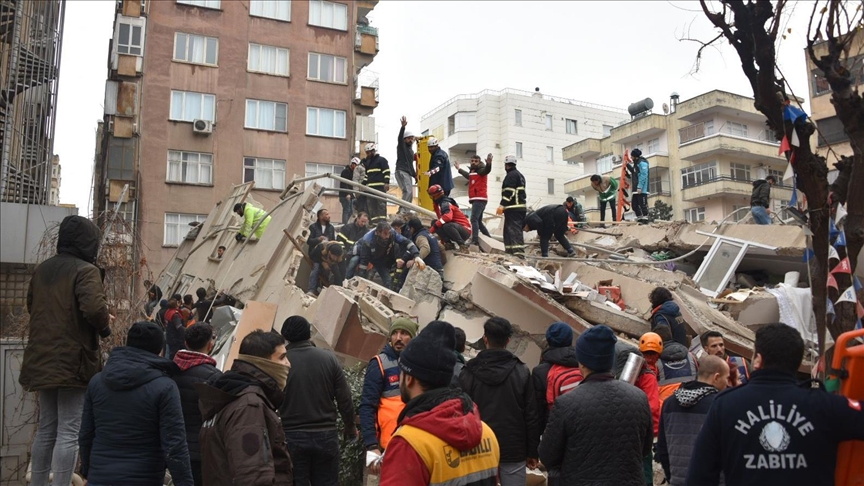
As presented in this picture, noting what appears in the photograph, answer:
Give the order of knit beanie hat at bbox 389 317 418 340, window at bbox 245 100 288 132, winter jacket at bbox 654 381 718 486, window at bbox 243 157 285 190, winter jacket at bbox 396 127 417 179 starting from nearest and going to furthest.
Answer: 1. winter jacket at bbox 654 381 718 486
2. knit beanie hat at bbox 389 317 418 340
3. winter jacket at bbox 396 127 417 179
4. window at bbox 243 157 285 190
5. window at bbox 245 100 288 132

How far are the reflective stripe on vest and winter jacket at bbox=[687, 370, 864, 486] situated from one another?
1.04 meters

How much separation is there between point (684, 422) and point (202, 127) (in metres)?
24.7

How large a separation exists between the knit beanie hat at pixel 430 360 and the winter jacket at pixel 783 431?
1168 millimetres

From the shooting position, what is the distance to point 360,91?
96.4ft

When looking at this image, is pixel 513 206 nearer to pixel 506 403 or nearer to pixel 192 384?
pixel 506 403

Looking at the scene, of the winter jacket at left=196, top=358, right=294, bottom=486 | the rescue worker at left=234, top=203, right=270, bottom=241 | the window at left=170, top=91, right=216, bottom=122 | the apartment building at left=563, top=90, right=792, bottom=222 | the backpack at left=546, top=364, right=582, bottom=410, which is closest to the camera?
the winter jacket at left=196, top=358, right=294, bottom=486

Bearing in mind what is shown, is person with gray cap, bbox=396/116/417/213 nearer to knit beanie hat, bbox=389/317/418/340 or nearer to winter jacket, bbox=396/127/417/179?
winter jacket, bbox=396/127/417/179

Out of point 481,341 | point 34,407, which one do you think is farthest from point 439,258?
point 34,407

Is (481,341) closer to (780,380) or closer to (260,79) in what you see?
(780,380)

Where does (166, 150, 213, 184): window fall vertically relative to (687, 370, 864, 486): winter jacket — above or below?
above

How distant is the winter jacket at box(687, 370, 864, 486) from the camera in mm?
2840

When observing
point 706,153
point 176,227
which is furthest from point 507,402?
point 706,153

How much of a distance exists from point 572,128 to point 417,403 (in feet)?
166

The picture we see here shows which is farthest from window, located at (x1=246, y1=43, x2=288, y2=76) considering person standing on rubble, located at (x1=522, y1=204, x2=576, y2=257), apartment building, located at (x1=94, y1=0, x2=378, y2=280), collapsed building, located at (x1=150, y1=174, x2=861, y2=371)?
person standing on rubble, located at (x1=522, y1=204, x2=576, y2=257)
